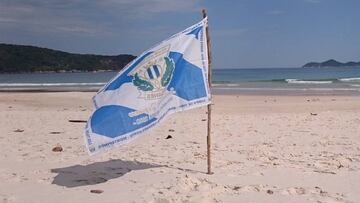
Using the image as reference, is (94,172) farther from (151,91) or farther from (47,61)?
(47,61)

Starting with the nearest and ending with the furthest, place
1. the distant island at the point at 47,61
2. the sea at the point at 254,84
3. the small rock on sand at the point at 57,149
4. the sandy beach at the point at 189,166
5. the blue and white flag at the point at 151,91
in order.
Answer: the sandy beach at the point at 189,166, the blue and white flag at the point at 151,91, the small rock on sand at the point at 57,149, the sea at the point at 254,84, the distant island at the point at 47,61

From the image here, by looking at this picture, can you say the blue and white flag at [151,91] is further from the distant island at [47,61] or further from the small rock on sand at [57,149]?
the distant island at [47,61]

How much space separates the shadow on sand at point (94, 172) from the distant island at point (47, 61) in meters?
116

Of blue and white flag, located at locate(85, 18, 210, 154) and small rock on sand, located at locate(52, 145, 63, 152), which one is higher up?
blue and white flag, located at locate(85, 18, 210, 154)

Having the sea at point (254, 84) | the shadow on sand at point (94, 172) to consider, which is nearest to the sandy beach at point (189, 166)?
the shadow on sand at point (94, 172)

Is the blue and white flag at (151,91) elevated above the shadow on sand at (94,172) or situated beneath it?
elevated above

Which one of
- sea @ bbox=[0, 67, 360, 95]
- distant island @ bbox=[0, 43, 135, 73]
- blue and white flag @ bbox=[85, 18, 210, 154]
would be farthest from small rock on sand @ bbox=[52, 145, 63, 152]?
distant island @ bbox=[0, 43, 135, 73]

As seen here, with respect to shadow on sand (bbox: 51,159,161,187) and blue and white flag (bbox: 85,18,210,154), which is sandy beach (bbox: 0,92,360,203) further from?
blue and white flag (bbox: 85,18,210,154)

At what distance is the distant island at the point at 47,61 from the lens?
5002 inches

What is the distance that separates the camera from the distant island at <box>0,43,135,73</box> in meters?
127

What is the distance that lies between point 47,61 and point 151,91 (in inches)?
5215

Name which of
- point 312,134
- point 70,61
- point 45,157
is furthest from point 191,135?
point 70,61

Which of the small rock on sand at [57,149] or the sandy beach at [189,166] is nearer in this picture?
the sandy beach at [189,166]

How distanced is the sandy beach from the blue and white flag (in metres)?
0.69
